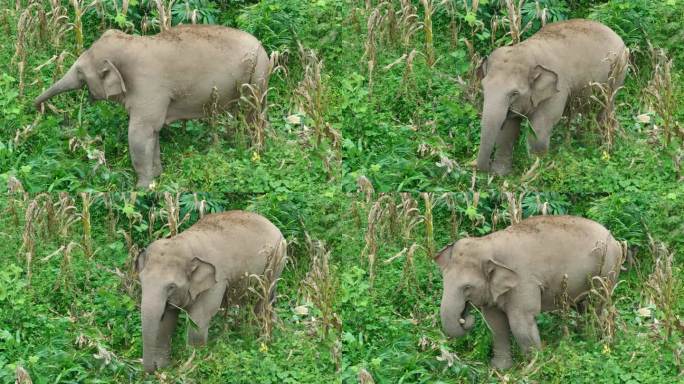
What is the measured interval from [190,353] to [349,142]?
2478 mm

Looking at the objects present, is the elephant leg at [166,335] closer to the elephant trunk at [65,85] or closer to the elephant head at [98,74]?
the elephant head at [98,74]

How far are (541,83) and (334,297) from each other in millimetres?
2390

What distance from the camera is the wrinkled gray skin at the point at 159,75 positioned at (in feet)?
50.5

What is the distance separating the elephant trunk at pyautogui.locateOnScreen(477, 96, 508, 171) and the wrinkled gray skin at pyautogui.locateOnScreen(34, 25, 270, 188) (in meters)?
1.93

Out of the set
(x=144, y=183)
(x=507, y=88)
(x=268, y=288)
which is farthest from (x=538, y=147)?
(x=144, y=183)

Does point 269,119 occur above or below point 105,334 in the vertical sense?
above

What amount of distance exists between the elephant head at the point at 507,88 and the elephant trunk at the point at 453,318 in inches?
52.4

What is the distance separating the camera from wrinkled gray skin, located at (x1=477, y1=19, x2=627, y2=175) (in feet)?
49.7

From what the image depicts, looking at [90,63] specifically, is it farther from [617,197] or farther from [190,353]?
[617,197]

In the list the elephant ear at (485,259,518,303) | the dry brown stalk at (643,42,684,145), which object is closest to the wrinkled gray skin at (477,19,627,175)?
the dry brown stalk at (643,42,684,145)

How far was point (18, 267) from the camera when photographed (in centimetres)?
1538

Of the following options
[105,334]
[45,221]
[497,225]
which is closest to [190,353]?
[105,334]

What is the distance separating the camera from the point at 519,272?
14.7 metres

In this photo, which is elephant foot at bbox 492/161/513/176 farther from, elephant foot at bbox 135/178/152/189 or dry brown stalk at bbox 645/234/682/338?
elephant foot at bbox 135/178/152/189
